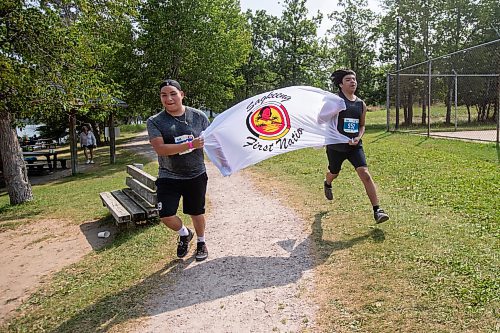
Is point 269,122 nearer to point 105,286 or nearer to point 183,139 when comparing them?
point 183,139

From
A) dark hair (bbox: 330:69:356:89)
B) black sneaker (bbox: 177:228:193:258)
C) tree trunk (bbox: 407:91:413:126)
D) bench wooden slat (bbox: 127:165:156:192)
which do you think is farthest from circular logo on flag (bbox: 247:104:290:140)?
tree trunk (bbox: 407:91:413:126)

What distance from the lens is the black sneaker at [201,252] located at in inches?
190

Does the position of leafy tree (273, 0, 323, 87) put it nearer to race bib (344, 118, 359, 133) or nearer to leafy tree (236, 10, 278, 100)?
leafy tree (236, 10, 278, 100)

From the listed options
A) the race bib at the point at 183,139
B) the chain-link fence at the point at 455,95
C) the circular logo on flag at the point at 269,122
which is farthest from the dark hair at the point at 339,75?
the chain-link fence at the point at 455,95

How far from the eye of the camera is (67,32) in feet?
30.1

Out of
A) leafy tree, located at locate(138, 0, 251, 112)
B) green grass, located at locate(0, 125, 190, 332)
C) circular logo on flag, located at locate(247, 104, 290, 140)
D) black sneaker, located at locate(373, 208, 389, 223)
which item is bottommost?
green grass, located at locate(0, 125, 190, 332)

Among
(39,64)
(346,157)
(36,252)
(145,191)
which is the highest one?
(39,64)

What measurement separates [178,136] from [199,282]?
4.99ft

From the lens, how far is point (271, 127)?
4.86 meters

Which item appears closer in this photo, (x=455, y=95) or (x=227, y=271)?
(x=227, y=271)

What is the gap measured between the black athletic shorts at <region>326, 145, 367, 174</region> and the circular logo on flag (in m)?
1.03

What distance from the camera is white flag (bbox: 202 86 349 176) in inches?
184

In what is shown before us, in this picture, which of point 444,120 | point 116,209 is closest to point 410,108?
point 444,120

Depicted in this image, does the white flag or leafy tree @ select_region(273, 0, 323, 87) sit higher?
leafy tree @ select_region(273, 0, 323, 87)
